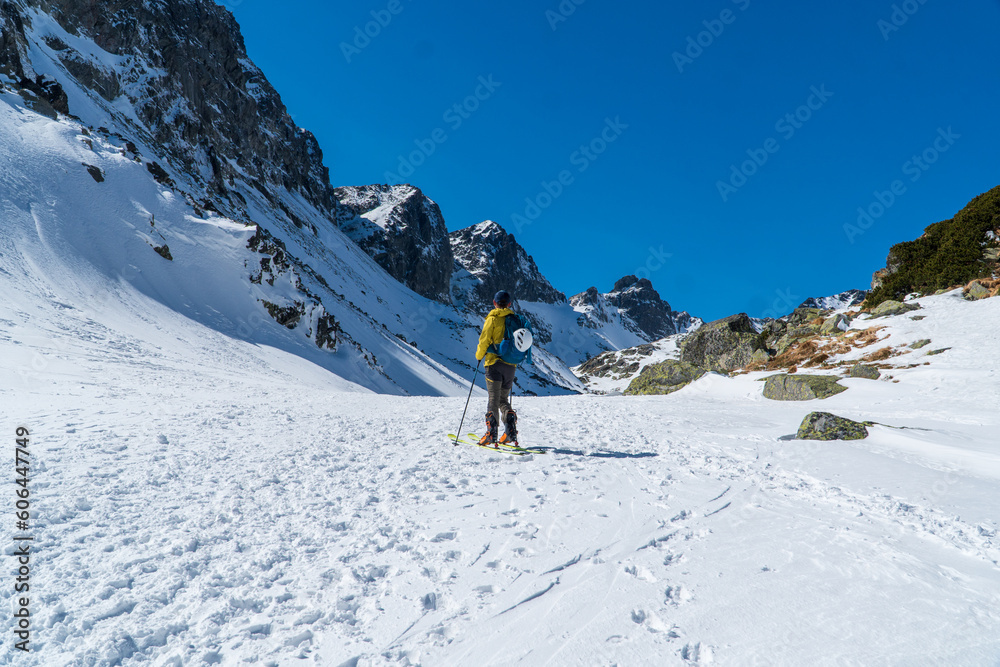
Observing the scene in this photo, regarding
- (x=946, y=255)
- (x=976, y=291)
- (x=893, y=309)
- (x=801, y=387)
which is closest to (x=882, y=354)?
(x=801, y=387)

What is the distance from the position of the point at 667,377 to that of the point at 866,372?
11.7 meters

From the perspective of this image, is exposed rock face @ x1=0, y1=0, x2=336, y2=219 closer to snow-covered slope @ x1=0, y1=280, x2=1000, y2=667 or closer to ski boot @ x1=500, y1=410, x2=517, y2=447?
snow-covered slope @ x1=0, y1=280, x2=1000, y2=667

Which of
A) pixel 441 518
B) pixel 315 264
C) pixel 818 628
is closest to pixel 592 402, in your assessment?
pixel 441 518

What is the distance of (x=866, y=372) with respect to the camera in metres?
15.5

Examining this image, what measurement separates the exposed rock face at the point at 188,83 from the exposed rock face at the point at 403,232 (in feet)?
97.7

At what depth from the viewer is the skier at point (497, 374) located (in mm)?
7984

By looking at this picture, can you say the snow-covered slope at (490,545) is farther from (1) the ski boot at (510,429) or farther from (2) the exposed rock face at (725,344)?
(2) the exposed rock face at (725,344)

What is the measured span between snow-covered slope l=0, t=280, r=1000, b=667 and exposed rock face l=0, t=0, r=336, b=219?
52947 mm

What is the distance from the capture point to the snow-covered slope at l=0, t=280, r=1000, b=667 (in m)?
2.61

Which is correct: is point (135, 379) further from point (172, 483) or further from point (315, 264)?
point (315, 264)

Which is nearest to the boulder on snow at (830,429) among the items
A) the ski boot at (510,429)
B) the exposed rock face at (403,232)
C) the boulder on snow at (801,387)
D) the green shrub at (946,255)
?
the ski boot at (510,429)

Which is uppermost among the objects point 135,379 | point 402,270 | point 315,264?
point 402,270

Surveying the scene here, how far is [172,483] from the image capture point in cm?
496

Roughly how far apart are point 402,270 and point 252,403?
153 meters
